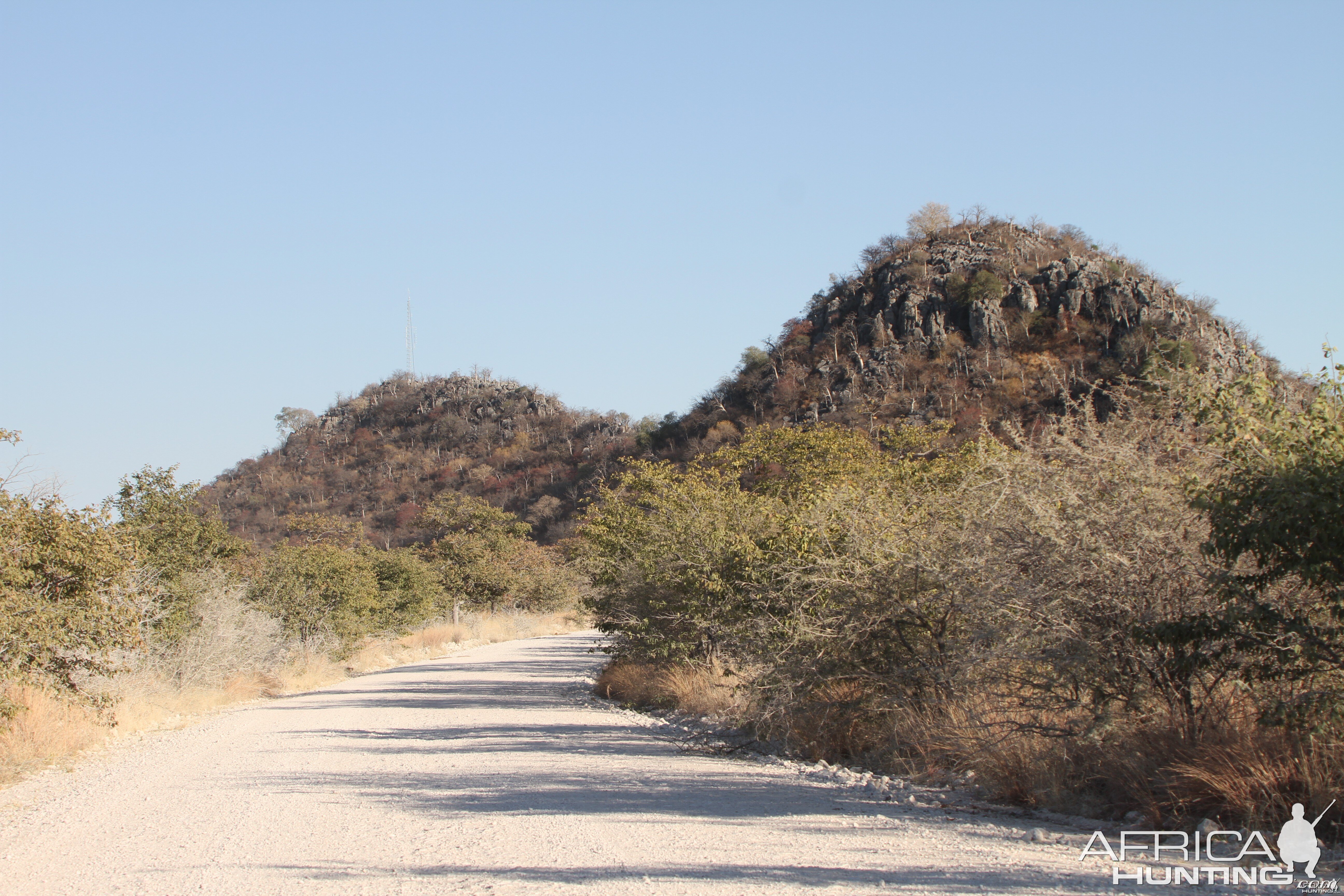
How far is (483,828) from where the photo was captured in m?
7.64

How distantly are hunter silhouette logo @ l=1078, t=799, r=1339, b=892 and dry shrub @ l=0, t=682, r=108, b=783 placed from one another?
1061 cm

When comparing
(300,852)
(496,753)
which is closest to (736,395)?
(496,753)

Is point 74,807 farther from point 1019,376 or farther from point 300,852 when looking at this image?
point 1019,376

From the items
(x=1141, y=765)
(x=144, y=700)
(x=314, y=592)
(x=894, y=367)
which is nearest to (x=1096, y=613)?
(x=1141, y=765)

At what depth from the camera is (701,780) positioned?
984cm

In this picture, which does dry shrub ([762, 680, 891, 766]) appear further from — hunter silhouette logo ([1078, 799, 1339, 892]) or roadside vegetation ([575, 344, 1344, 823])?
hunter silhouette logo ([1078, 799, 1339, 892])

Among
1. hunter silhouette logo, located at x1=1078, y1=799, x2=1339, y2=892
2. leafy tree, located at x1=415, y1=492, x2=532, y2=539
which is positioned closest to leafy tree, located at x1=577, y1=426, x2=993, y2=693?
hunter silhouette logo, located at x1=1078, y1=799, x2=1339, y2=892

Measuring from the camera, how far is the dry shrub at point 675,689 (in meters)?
15.4

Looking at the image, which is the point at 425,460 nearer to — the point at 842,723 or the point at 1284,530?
the point at 842,723

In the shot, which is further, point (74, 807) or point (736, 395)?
point (736, 395)

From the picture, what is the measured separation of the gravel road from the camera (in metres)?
5.97

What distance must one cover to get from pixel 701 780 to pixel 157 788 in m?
5.92

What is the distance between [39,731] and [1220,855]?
13248mm

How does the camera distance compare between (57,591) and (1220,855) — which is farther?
(57,591)
